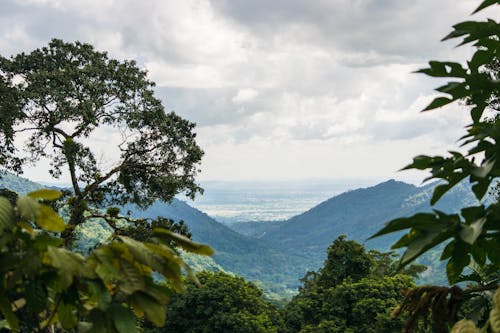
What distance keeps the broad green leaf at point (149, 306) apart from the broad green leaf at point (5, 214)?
0.42m

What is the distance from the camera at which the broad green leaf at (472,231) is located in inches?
54.6

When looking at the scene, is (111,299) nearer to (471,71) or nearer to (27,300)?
(27,300)

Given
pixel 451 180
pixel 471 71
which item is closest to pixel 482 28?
pixel 471 71

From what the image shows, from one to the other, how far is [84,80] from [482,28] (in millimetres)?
20142

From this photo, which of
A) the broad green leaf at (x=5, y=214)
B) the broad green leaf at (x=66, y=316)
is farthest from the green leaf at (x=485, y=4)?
the broad green leaf at (x=66, y=316)

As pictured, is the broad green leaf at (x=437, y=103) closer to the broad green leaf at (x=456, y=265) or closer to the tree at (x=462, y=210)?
the tree at (x=462, y=210)

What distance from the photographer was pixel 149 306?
5.20ft

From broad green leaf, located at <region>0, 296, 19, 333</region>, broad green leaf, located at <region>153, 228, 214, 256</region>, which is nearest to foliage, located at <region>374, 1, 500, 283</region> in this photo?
broad green leaf, located at <region>153, 228, 214, 256</region>

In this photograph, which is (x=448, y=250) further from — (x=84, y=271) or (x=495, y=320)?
(x=84, y=271)

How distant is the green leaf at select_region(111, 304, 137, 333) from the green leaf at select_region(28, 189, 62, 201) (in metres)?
0.41

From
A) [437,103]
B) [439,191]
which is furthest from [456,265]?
[437,103]

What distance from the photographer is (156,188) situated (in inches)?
831

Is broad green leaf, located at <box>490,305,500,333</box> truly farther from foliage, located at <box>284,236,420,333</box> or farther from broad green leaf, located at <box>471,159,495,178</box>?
foliage, located at <box>284,236,420,333</box>

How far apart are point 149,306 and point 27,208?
0.46 meters
